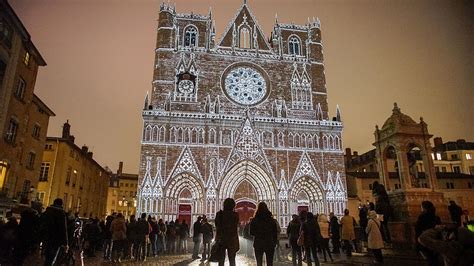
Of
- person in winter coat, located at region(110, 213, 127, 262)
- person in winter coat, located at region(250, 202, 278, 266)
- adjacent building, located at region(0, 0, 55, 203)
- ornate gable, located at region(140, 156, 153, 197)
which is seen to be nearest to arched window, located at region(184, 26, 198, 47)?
ornate gable, located at region(140, 156, 153, 197)

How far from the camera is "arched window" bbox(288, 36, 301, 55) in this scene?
3641 centimetres

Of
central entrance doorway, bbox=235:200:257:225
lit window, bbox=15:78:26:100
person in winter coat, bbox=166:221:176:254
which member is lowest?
person in winter coat, bbox=166:221:176:254

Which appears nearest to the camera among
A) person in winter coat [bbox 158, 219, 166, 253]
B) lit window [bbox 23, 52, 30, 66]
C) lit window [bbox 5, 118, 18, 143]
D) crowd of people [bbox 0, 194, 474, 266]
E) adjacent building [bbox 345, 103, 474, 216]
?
crowd of people [bbox 0, 194, 474, 266]

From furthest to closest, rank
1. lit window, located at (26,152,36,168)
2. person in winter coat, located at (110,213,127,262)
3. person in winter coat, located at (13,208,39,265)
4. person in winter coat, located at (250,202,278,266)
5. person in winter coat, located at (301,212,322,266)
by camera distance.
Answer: lit window, located at (26,152,36,168)
person in winter coat, located at (110,213,127,262)
person in winter coat, located at (301,212,322,266)
person in winter coat, located at (13,208,39,265)
person in winter coat, located at (250,202,278,266)

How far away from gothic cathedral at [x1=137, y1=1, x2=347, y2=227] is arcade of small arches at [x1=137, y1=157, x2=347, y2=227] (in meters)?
0.09

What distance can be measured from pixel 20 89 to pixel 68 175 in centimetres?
1348

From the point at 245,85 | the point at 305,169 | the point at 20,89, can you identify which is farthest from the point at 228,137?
the point at 20,89

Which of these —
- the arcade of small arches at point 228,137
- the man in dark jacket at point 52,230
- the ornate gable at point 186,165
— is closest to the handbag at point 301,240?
the man in dark jacket at point 52,230

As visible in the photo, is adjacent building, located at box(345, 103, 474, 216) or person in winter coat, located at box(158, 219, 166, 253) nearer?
adjacent building, located at box(345, 103, 474, 216)

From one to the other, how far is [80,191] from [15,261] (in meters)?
31.6

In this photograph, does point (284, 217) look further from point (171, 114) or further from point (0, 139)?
point (0, 139)

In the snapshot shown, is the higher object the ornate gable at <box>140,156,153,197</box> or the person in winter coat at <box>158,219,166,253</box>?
the ornate gable at <box>140,156,153,197</box>

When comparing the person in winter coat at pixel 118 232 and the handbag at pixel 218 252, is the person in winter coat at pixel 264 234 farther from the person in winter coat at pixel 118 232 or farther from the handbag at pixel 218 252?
the person in winter coat at pixel 118 232

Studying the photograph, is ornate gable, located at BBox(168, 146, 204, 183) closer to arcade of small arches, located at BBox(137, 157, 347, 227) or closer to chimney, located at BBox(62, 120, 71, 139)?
arcade of small arches, located at BBox(137, 157, 347, 227)
